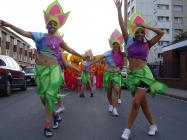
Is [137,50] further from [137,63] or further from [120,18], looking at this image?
[120,18]

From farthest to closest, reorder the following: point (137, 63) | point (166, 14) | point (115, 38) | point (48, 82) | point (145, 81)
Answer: point (166, 14) → point (115, 38) → point (48, 82) → point (137, 63) → point (145, 81)

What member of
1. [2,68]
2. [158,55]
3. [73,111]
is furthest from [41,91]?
[158,55]

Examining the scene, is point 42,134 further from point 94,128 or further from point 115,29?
point 115,29

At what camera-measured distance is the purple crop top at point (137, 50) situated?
664 cm

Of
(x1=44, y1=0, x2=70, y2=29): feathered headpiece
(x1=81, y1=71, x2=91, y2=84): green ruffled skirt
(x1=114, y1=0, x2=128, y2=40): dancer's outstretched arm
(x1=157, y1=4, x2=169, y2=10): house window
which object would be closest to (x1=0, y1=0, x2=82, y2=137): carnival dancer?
(x1=44, y1=0, x2=70, y2=29): feathered headpiece

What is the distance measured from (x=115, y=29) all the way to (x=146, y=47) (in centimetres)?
406

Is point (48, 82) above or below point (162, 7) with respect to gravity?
below

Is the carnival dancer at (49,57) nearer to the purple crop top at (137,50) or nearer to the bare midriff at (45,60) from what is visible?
the bare midriff at (45,60)

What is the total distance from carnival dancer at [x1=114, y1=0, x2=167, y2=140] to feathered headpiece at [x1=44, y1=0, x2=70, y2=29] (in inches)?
40.0

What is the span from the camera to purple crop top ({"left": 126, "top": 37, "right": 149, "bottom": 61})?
6641mm

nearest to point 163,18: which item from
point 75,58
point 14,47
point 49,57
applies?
point 14,47

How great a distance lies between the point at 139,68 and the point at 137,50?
0.30m

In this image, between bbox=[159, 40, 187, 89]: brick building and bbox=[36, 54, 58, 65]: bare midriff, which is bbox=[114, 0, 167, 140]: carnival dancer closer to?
bbox=[36, 54, 58, 65]: bare midriff

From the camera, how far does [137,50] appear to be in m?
6.64
